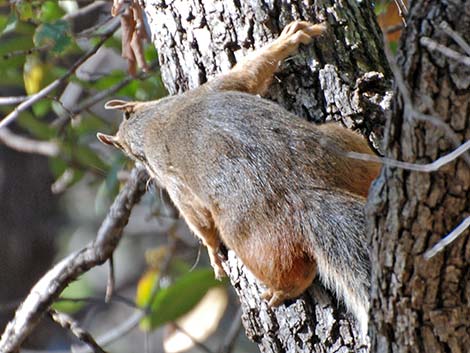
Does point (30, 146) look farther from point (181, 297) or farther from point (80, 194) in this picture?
point (80, 194)

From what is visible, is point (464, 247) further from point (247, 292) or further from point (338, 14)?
point (338, 14)

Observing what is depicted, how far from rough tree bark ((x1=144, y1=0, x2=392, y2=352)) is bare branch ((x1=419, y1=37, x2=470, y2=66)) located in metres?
0.98

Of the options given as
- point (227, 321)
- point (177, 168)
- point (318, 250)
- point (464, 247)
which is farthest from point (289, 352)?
point (227, 321)

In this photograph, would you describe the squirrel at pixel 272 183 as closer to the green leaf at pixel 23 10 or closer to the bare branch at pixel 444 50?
the bare branch at pixel 444 50

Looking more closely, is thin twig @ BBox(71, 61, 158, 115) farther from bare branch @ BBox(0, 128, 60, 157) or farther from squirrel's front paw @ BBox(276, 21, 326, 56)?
squirrel's front paw @ BBox(276, 21, 326, 56)

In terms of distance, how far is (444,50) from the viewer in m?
1.58

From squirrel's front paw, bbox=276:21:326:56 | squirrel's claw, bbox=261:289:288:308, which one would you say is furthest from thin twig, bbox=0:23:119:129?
squirrel's claw, bbox=261:289:288:308

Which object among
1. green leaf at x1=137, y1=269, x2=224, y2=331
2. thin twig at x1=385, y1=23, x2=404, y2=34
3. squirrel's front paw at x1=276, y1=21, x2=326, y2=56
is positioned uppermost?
squirrel's front paw at x1=276, y1=21, x2=326, y2=56

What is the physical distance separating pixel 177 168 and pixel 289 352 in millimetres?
665

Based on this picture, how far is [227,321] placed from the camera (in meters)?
6.78

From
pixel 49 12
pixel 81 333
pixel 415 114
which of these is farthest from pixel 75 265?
pixel 415 114

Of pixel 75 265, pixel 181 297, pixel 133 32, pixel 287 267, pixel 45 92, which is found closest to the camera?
pixel 287 267

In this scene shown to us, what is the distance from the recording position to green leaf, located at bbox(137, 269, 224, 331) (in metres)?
3.88

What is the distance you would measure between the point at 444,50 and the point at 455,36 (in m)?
0.03
